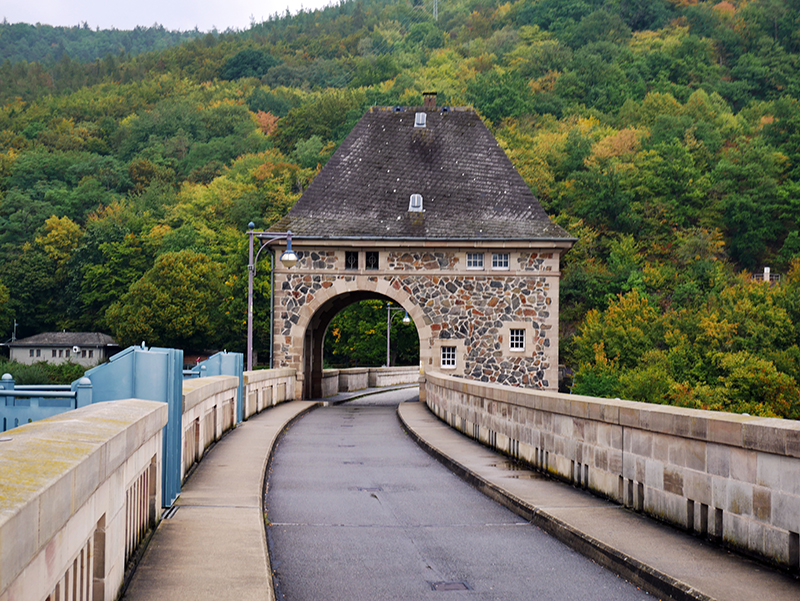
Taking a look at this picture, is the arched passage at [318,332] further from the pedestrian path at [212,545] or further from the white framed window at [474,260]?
the pedestrian path at [212,545]

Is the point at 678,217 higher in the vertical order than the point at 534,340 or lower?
higher

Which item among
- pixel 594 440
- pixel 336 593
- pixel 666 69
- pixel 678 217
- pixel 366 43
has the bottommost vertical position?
pixel 336 593

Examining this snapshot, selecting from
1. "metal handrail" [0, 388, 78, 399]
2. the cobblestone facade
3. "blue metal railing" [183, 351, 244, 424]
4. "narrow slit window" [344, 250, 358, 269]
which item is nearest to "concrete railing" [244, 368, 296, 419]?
"blue metal railing" [183, 351, 244, 424]

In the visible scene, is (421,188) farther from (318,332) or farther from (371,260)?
(318,332)

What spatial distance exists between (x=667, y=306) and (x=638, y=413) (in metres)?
69.2

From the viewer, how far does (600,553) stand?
764cm

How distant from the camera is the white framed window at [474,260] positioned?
36.5 m

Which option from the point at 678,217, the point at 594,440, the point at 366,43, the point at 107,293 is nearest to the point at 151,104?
the point at 366,43

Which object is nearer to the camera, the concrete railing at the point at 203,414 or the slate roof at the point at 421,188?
the concrete railing at the point at 203,414

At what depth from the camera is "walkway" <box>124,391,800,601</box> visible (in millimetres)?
6152

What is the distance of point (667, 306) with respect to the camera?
248ft

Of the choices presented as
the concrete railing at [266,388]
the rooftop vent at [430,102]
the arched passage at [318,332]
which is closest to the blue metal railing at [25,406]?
the concrete railing at [266,388]

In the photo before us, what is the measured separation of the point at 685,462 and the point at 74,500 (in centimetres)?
563

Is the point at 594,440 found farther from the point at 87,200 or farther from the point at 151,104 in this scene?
the point at 151,104
